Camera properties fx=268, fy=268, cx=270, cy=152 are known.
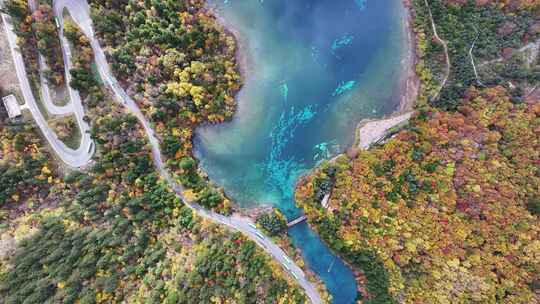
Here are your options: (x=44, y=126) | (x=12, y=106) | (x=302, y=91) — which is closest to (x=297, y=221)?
(x=302, y=91)

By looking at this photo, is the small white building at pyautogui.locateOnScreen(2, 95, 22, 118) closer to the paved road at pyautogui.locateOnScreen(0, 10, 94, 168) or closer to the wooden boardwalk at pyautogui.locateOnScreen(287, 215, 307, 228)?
the paved road at pyautogui.locateOnScreen(0, 10, 94, 168)

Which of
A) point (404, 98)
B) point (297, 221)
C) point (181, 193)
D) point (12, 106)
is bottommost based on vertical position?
point (297, 221)

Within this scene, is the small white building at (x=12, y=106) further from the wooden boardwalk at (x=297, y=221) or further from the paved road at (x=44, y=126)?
the wooden boardwalk at (x=297, y=221)

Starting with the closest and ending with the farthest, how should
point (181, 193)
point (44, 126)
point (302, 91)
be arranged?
point (44, 126) < point (181, 193) < point (302, 91)

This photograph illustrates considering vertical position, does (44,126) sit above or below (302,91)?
above

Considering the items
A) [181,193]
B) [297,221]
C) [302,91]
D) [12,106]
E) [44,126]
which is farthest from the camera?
[302,91]

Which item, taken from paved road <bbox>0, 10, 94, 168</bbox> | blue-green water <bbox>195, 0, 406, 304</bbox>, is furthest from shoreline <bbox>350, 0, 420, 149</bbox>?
paved road <bbox>0, 10, 94, 168</bbox>

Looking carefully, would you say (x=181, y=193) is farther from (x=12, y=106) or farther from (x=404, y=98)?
(x=404, y=98)
